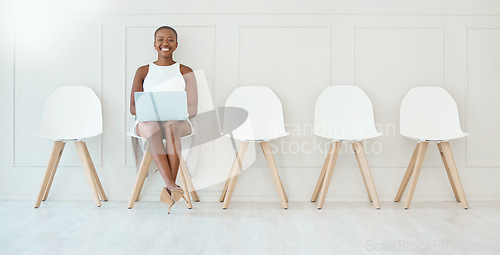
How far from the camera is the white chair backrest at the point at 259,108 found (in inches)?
115

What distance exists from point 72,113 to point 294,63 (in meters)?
1.77

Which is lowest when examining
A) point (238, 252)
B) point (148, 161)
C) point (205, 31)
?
point (238, 252)

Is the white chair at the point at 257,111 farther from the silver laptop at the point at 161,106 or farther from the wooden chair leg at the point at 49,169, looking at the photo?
the wooden chair leg at the point at 49,169

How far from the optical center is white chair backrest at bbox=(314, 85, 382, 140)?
9.50ft

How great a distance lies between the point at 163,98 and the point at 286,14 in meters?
1.24

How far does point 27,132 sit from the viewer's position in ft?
10.2

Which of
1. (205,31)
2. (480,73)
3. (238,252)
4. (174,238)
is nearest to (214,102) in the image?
(205,31)

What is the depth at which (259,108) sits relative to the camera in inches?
117

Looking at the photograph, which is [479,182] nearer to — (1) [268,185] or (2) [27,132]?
(1) [268,185]

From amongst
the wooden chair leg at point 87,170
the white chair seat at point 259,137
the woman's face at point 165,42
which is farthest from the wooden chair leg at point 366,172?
the wooden chair leg at point 87,170

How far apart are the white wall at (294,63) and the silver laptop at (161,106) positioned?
55cm

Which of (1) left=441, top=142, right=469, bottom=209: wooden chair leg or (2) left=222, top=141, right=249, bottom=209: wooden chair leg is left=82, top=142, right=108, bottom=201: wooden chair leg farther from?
(1) left=441, top=142, right=469, bottom=209: wooden chair leg

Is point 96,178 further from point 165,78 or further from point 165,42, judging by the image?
point 165,42

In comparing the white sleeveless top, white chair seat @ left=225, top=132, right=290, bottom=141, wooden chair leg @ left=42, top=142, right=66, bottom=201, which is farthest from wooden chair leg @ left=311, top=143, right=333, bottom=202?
wooden chair leg @ left=42, top=142, right=66, bottom=201
